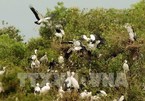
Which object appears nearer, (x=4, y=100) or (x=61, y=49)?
(x=4, y=100)

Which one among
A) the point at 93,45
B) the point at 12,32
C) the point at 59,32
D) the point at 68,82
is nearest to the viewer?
the point at 68,82

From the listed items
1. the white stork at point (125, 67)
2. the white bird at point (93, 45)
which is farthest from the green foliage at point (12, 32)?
the white stork at point (125, 67)

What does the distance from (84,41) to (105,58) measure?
996 millimetres

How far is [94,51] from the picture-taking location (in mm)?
14750

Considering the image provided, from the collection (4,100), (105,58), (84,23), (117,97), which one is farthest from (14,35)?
(4,100)

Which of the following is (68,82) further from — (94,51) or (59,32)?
(59,32)

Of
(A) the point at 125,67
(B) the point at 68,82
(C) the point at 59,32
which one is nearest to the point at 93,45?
(A) the point at 125,67

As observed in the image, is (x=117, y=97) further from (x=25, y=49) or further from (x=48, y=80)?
(x=25, y=49)

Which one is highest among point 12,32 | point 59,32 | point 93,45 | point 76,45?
point 12,32

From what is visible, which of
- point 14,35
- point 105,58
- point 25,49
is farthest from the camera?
point 14,35

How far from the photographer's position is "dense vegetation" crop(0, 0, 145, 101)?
495 inches

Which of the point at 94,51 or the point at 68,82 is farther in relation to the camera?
the point at 94,51

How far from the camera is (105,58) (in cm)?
1525

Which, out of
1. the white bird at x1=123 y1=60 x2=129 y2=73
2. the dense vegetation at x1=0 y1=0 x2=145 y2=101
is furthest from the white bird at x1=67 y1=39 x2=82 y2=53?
the white bird at x1=123 y1=60 x2=129 y2=73
